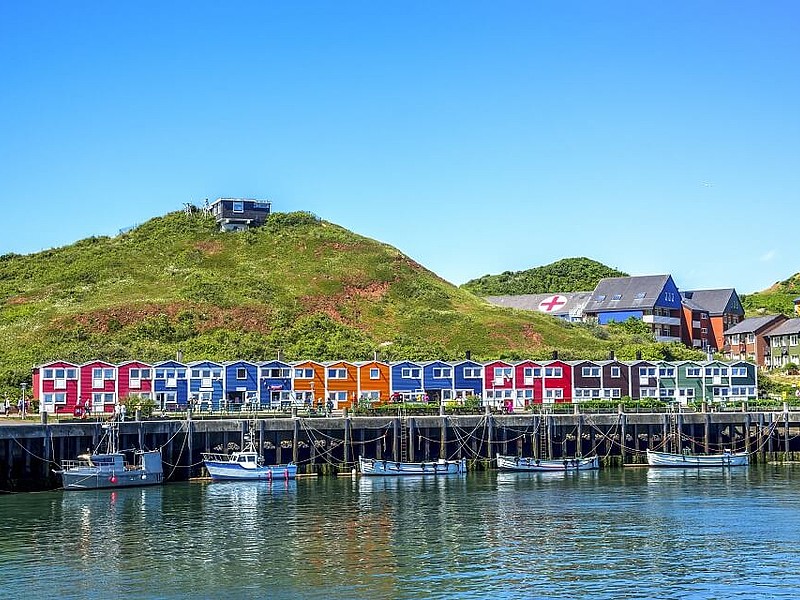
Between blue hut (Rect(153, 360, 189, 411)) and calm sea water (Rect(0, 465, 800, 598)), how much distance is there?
26454mm

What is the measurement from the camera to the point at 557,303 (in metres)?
178

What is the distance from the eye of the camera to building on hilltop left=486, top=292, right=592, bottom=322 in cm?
17362

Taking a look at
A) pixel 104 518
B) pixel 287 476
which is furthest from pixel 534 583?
pixel 287 476

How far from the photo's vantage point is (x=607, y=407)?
96375 millimetres

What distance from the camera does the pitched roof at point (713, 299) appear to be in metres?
171

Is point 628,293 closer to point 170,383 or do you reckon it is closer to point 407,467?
point 170,383

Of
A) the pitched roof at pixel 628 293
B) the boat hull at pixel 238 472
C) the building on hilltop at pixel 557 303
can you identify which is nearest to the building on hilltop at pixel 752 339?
the pitched roof at pixel 628 293

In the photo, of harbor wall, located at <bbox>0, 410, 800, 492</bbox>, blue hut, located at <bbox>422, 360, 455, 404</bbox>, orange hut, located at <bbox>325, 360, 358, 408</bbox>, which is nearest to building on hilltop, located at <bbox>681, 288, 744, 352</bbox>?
blue hut, located at <bbox>422, 360, 455, 404</bbox>

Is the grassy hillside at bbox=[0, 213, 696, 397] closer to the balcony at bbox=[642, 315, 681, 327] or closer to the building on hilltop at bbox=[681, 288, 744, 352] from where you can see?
the balcony at bbox=[642, 315, 681, 327]

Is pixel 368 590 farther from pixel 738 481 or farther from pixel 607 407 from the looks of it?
pixel 607 407

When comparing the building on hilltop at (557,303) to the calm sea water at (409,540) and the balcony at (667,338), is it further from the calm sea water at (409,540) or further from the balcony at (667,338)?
the calm sea water at (409,540)

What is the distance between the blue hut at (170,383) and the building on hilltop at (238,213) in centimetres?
8386

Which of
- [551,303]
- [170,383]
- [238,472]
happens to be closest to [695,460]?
[238,472]

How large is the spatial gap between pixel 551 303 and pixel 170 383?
8958cm
